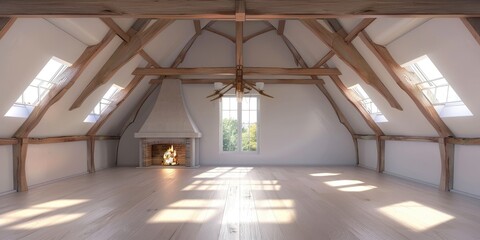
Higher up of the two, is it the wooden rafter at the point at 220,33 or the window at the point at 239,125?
the wooden rafter at the point at 220,33

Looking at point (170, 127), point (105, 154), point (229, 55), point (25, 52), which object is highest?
point (229, 55)

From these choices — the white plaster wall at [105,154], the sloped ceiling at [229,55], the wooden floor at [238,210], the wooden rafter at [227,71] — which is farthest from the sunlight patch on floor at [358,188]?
the white plaster wall at [105,154]

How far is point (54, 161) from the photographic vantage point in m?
7.33

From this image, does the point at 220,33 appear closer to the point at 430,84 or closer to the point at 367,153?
the point at 367,153

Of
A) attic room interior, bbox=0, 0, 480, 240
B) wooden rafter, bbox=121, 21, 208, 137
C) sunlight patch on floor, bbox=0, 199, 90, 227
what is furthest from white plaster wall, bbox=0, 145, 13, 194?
wooden rafter, bbox=121, 21, 208, 137

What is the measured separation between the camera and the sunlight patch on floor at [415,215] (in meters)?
3.82

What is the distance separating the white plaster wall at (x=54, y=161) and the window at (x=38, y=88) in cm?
91

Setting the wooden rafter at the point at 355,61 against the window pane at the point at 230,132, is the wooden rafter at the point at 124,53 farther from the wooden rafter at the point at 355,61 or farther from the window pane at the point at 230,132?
the window pane at the point at 230,132

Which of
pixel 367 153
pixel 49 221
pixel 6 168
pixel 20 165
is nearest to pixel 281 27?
pixel 367 153

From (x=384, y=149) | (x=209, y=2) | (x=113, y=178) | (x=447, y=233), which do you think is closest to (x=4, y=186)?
(x=113, y=178)

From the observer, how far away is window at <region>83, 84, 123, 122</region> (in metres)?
8.54

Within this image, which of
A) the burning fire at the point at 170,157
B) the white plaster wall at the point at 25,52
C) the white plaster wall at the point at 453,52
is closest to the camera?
the white plaster wall at the point at 453,52

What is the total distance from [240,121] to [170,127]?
2.11 metres

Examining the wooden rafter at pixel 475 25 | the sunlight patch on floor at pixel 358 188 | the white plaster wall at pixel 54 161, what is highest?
the wooden rafter at pixel 475 25
